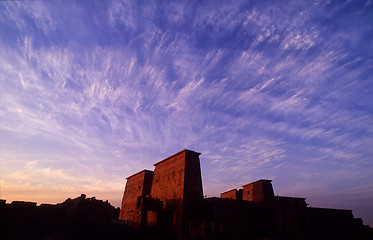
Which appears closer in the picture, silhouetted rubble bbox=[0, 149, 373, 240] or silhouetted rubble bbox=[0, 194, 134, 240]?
silhouetted rubble bbox=[0, 194, 134, 240]

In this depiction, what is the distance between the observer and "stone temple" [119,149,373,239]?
62.5ft

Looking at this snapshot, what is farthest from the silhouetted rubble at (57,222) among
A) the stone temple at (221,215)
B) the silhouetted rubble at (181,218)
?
the stone temple at (221,215)

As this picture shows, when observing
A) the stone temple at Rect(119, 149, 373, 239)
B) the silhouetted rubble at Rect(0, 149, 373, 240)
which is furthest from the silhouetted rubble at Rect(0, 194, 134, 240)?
the stone temple at Rect(119, 149, 373, 239)

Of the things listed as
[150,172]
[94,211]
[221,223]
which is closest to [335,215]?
[221,223]

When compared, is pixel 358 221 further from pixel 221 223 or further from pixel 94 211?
pixel 94 211

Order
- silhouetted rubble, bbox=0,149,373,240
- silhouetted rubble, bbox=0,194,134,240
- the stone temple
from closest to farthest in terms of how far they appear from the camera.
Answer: silhouetted rubble, bbox=0,194,134,240 → silhouetted rubble, bbox=0,149,373,240 → the stone temple

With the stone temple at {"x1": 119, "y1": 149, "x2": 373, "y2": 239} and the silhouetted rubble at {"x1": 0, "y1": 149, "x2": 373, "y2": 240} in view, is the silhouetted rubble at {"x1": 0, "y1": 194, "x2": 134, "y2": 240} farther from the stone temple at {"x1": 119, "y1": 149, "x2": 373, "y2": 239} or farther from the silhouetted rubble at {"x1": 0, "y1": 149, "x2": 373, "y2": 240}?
the stone temple at {"x1": 119, "y1": 149, "x2": 373, "y2": 239}

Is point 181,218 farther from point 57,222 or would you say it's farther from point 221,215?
point 57,222

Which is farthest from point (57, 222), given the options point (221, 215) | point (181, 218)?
point (221, 215)

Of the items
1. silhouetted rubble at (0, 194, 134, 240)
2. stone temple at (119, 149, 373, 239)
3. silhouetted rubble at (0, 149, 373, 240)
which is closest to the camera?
silhouetted rubble at (0, 194, 134, 240)

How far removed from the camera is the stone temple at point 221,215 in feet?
62.5

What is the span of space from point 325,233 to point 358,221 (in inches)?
239

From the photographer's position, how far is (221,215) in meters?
19.0

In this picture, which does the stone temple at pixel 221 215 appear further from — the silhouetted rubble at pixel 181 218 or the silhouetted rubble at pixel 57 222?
the silhouetted rubble at pixel 57 222
